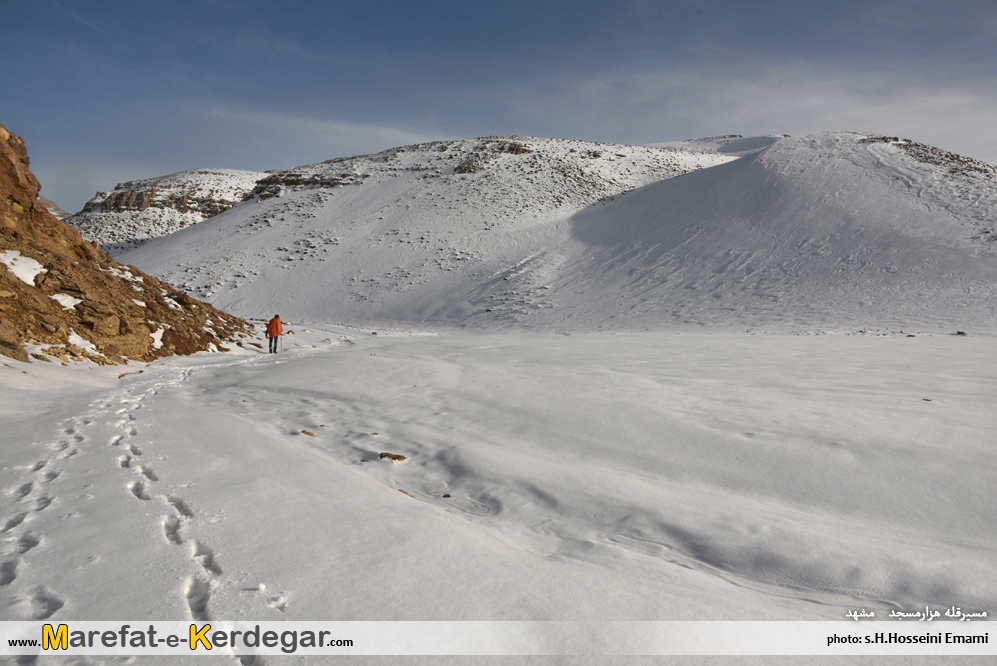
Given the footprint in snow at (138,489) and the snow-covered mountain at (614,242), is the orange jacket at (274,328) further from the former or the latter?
the snow-covered mountain at (614,242)

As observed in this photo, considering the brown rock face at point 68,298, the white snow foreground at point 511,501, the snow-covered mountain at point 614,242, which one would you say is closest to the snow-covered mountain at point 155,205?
the snow-covered mountain at point 614,242

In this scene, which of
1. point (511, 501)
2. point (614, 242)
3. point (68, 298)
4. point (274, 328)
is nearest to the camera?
point (511, 501)

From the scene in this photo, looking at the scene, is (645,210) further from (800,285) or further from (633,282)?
(800,285)

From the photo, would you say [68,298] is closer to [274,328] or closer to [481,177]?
[274,328]

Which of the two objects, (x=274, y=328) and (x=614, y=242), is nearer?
(x=274, y=328)

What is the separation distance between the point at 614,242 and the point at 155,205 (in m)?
54.7

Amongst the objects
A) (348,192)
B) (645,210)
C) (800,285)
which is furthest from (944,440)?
(348,192)

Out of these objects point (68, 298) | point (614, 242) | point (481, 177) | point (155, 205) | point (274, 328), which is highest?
point (155, 205)

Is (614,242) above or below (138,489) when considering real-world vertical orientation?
above

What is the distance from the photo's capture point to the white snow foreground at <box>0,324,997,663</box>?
214 cm

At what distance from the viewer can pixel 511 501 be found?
3338 mm

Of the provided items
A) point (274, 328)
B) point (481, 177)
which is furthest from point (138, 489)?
point (481, 177)

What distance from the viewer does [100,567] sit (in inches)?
87.9

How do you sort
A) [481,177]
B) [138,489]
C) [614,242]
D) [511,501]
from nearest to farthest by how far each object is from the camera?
[138,489]
[511,501]
[614,242]
[481,177]
